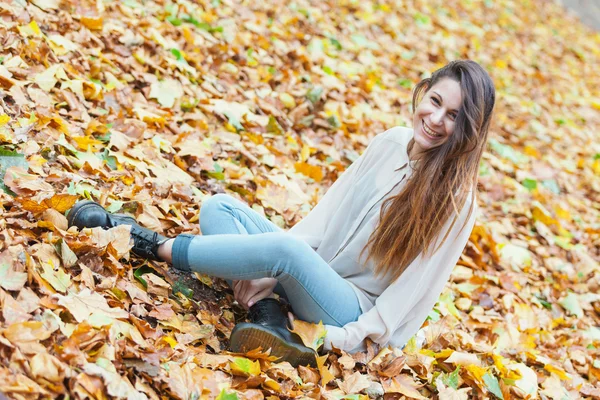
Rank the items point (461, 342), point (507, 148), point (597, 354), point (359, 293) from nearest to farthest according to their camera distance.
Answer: point (359, 293)
point (461, 342)
point (597, 354)
point (507, 148)

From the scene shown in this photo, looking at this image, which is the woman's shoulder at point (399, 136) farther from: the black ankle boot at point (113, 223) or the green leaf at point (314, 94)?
the green leaf at point (314, 94)

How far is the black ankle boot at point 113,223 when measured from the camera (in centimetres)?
241

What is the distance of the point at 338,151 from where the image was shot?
13.6 ft

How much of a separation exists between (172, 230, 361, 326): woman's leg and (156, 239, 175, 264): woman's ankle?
0.03 metres

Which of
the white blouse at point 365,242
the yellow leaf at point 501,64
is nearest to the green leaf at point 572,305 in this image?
the white blouse at point 365,242

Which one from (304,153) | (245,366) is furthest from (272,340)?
→ (304,153)

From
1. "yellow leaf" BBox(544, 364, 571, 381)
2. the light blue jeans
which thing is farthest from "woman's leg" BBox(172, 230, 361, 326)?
"yellow leaf" BBox(544, 364, 571, 381)

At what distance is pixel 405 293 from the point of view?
2477mm

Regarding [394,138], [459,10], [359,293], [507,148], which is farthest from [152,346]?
[459,10]

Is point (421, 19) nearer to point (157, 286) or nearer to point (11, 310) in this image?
point (157, 286)

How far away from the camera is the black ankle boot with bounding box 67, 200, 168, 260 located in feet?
7.91

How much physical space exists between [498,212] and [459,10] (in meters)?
4.20

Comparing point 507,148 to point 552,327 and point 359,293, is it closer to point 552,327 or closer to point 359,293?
point 552,327

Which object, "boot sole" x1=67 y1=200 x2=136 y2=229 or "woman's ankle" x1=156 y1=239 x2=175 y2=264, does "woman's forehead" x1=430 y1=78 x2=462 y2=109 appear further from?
"boot sole" x1=67 y1=200 x2=136 y2=229
